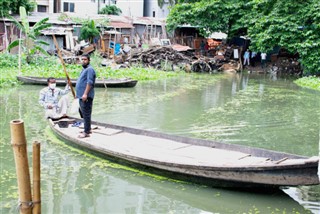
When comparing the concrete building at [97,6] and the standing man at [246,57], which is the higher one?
the concrete building at [97,6]

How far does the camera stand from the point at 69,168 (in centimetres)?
732

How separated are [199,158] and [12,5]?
21107 millimetres

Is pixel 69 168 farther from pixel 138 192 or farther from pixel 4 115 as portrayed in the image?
pixel 4 115

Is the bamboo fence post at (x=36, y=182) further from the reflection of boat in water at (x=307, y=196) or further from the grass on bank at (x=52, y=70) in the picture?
the grass on bank at (x=52, y=70)

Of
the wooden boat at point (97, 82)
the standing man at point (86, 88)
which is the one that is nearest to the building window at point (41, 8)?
the wooden boat at point (97, 82)

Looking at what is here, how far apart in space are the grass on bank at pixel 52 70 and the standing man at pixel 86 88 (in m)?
9.86

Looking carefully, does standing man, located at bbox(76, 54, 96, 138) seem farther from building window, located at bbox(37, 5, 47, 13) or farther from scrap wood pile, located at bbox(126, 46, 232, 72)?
building window, located at bbox(37, 5, 47, 13)

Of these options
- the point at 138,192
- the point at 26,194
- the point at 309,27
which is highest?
the point at 309,27

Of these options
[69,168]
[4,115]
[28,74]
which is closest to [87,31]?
[28,74]

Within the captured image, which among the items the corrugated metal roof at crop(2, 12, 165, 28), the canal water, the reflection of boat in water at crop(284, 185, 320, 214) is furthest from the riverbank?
the reflection of boat in water at crop(284, 185, 320, 214)

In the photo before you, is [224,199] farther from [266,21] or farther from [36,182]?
[266,21]

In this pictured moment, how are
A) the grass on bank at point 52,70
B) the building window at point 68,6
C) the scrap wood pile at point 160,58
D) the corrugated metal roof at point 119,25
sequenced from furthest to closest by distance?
the building window at point 68,6 < the corrugated metal roof at point 119,25 < the scrap wood pile at point 160,58 < the grass on bank at point 52,70

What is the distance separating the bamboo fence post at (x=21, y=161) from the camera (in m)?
3.13

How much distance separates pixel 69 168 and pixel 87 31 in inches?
788
